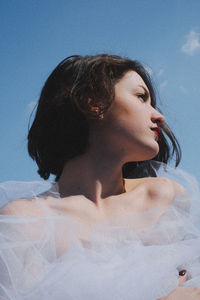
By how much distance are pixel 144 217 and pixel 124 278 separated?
1.64 feet

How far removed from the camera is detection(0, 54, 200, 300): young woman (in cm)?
128

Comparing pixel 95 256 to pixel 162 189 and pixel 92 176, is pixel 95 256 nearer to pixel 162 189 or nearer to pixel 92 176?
pixel 92 176

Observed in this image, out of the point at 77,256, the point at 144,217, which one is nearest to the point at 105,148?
the point at 144,217

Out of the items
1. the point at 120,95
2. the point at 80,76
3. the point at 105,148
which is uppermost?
the point at 80,76

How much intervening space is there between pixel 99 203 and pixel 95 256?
0.48 m

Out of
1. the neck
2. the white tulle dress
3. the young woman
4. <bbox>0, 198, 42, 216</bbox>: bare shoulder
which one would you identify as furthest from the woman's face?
<bbox>0, 198, 42, 216</bbox>: bare shoulder

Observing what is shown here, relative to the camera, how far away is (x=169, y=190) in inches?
76.7

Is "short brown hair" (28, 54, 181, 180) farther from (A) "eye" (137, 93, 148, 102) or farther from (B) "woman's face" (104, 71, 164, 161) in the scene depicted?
(A) "eye" (137, 93, 148, 102)

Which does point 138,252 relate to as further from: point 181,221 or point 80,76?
point 80,76

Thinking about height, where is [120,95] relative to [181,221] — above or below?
above

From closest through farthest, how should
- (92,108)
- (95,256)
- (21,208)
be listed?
(95,256)
(21,208)
(92,108)

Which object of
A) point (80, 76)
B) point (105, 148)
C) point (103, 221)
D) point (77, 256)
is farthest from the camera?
point (80, 76)

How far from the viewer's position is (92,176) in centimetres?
186

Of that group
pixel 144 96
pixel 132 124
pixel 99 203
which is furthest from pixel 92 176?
pixel 144 96
